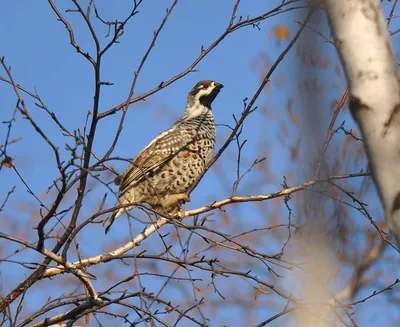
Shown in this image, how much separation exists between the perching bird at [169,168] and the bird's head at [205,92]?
51 centimetres

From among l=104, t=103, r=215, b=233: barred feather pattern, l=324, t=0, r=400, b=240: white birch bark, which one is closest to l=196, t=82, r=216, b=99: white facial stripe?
l=104, t=103, r=215, b=233: barred feather pattern

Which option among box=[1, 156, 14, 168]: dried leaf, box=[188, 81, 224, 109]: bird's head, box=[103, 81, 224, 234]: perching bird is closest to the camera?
box=[1, 156, 14, 168]: dried leaf

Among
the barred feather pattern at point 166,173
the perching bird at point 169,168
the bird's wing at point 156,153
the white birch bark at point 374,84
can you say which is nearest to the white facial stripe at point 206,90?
the perching bird at point 169,168

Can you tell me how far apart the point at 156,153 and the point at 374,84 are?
16.4 ft

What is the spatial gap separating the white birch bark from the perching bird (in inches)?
169

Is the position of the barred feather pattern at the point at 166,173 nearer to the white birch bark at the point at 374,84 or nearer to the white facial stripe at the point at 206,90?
the white facial stripe at the point at 206,90

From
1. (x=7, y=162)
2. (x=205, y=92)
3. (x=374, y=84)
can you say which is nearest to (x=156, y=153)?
(x=205, y=92)

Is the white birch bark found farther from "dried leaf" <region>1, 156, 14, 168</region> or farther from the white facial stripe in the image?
the white facial stripe

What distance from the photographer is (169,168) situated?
653 centimetres

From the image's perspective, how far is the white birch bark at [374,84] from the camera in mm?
1748

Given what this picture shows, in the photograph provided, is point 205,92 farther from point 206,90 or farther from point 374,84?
point 374,84

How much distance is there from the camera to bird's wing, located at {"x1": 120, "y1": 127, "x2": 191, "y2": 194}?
6520 mm

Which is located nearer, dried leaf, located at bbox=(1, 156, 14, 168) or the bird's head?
dried leaf, located at bbox=(1, 156, 14, 168)

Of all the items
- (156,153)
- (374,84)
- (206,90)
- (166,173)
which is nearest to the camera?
(374,84)
